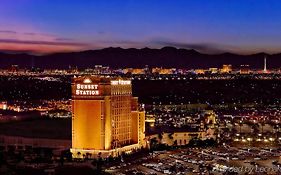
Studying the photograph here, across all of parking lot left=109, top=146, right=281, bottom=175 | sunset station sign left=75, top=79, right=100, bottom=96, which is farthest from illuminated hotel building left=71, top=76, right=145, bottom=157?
parking lot left=109, top=146, right=281, bottom=175

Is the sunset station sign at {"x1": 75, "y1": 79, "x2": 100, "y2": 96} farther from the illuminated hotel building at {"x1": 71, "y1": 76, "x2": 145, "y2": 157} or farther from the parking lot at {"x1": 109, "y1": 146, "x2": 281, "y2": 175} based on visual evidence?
the parking lot at {"x1": 109, "y1": 146, "x2": 281, "y2": 175}

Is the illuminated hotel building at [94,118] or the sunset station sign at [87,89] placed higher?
the sunset station sign at [87,89]

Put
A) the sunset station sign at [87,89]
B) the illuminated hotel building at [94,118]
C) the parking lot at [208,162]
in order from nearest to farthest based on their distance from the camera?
the parking lot at [208,162] → the illuminated hotel building at [94,118] → the sunset station sign at [87,89]

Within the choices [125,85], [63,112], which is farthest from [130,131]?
[63,112]

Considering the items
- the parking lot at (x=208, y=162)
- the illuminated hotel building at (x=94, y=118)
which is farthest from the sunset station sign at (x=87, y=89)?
the parking lot at (x=208, y=162)

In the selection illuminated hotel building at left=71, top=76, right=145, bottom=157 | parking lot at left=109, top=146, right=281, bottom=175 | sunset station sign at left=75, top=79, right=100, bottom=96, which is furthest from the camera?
sunset station sign at left=75, top=79, right=100, bottom=96

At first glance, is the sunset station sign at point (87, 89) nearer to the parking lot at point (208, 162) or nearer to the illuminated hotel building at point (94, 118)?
the illuminated hotel building at point (94, 118)

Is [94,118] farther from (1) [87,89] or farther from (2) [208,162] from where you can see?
(2) [208,162]

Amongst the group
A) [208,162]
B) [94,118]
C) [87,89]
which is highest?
[87,89]

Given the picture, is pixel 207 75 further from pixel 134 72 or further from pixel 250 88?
pixel 250 88

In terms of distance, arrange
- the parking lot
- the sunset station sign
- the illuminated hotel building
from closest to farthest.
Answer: the parking lot
the illuminated hotel building
the sunset station sign

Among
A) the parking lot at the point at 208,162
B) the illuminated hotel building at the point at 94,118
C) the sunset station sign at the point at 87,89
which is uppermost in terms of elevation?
the sunset station sign at the point at 87,89

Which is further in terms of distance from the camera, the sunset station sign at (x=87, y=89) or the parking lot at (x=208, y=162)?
the sunset station sign at (x=87, y=89)

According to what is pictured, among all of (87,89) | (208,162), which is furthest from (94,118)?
(208,162)
